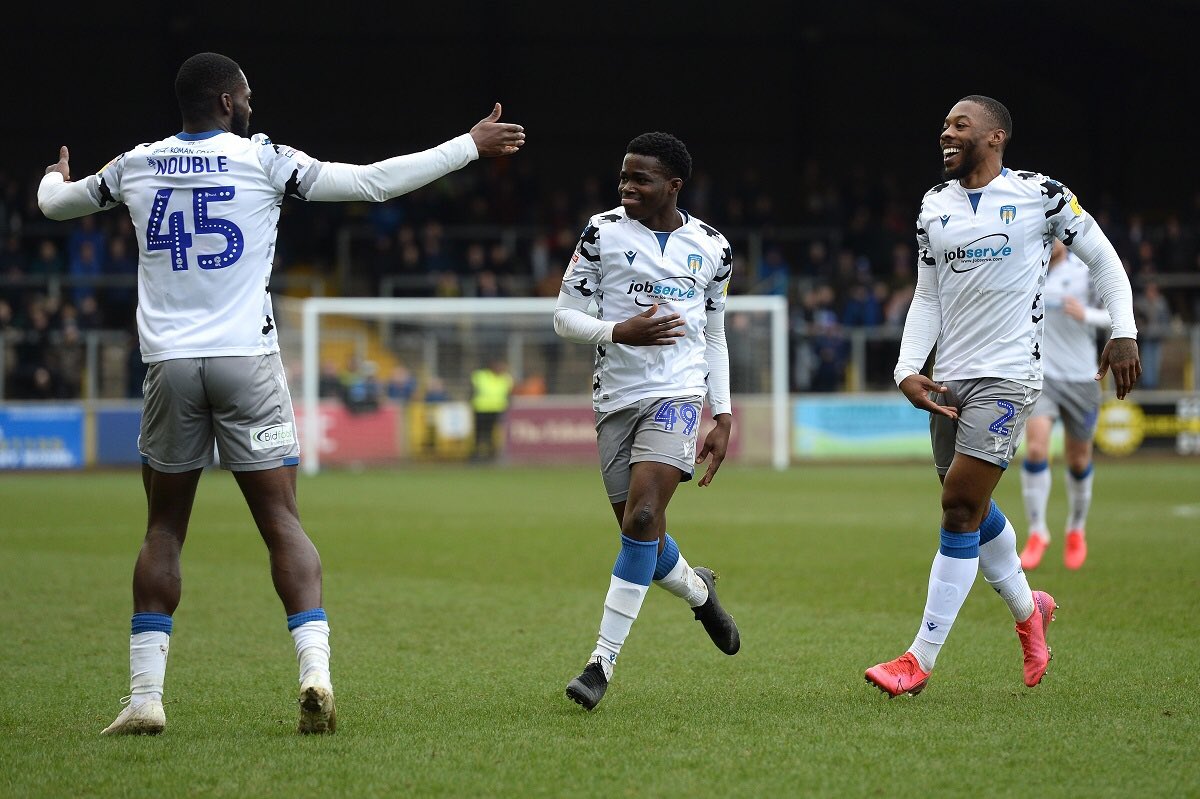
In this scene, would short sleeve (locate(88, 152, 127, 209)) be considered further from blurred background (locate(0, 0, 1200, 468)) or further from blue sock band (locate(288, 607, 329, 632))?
blurred background (locate(0, 0, 1200, 468))

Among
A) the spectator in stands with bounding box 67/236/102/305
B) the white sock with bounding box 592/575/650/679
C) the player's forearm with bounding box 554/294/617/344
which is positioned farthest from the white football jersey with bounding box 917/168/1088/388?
the spectator in stands with bounding box 67/236/102/305

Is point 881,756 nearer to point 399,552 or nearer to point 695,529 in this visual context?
point 399,552

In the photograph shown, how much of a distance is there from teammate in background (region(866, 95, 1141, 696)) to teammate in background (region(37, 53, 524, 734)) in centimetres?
191

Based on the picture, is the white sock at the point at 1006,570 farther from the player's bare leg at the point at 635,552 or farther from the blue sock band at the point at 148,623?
the blue sock band at the point at 148,623

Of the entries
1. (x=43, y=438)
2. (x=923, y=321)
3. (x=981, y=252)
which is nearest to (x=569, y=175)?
(x=43, y=438)

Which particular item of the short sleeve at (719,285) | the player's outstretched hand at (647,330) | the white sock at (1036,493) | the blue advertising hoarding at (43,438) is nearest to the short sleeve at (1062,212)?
the short sleeve at (719,285)

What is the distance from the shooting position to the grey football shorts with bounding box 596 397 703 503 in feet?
18.6

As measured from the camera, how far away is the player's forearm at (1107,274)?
223 inches

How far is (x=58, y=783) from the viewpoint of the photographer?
172 inches

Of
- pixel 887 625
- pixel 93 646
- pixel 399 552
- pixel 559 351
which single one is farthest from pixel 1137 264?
pixel 93 646

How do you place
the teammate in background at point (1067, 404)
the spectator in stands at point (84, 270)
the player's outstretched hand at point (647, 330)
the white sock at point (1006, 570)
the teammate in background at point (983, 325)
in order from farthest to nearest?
the spectator in stands at point (84, 270)
the teammate in background at point (1067, 404)
the white sock at point (1006, 570)
the teammate in background at point (983, 325)
the player's outstretched hand at point (647, 330)

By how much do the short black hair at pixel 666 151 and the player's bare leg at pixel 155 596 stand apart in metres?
2.11

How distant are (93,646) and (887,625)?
3994 millimetres

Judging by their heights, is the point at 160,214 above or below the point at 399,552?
above
